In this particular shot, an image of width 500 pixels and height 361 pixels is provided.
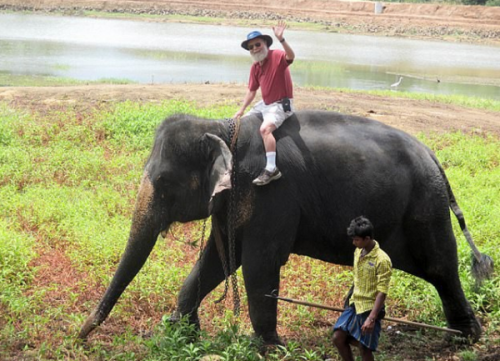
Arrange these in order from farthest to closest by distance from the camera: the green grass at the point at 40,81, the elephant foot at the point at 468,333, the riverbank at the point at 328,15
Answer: the riverbank at the point at 328,15 < the green grass at the point at 40,81 < the elephant foot at the point at 468,333

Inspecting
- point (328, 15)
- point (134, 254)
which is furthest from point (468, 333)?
point (328, 15)

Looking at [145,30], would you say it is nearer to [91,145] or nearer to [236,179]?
[91,145]

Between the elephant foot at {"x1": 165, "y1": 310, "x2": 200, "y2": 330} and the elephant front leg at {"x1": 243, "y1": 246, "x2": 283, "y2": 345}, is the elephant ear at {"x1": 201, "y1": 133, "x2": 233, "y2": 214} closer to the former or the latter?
the elephant front leg at {"x1": 243, "y1": 246, "x2": 283, "y2": 345}

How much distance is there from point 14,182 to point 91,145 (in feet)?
5.86

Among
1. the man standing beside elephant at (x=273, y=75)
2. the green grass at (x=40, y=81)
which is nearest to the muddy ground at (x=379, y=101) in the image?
the man standing beside elephant at (x=273, y=75)

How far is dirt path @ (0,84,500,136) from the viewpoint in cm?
1160

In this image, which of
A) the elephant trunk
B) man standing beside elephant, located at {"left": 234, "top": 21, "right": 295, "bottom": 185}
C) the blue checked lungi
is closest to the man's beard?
man standing beside elephant, located at {"left": 234, "top": 21, "right": 295, "bottom": 185}

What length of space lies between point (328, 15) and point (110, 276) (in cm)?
4263

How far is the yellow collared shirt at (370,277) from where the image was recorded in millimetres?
3994

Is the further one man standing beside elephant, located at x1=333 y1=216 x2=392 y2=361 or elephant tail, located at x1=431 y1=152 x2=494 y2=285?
elephant tail, located at x1=431 y1=152 x2=494 y2=285

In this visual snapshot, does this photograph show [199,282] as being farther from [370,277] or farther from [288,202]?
[370,277]

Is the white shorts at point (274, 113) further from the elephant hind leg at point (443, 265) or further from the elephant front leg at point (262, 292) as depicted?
the elephant hind leg at point (443, 265)

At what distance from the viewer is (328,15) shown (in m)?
46.3

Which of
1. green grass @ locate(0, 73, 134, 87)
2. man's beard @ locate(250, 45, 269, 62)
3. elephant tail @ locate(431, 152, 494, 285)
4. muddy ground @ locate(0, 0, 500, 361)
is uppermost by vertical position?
man's beard @ locate(250, 45, 269, 62)
